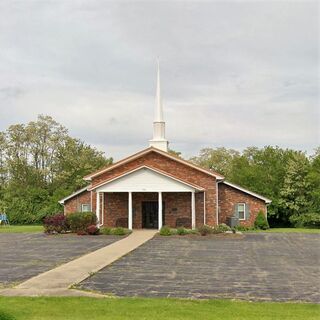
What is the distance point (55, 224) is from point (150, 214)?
24.4ft

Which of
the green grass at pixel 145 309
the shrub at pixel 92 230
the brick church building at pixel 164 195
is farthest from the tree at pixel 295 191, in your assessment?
the green grass at pixel 145 309

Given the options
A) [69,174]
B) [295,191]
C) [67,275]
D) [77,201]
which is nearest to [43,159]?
[69,174]

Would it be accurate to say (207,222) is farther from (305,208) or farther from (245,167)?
(245,167)

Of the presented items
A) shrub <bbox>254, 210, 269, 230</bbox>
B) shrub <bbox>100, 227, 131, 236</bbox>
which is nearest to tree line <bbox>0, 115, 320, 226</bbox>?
shrub <bbox>254, 210, 269, 230</bbox>

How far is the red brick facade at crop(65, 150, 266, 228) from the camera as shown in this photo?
33.5m

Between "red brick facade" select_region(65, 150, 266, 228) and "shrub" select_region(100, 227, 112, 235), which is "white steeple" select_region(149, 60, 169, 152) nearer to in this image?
"red brick facade" select_region(65, 150, 266, 228)

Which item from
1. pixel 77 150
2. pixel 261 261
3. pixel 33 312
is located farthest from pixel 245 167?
pixel 33 312

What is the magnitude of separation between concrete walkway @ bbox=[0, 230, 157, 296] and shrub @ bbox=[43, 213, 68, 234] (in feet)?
35.0

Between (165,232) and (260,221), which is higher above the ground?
(260,221)

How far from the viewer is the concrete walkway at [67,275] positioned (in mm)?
11009

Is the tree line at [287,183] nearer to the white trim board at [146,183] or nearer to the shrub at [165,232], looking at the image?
the white trim board at [146,183]

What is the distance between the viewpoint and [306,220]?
134ft

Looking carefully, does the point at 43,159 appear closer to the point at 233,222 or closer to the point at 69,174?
the point at 69,174

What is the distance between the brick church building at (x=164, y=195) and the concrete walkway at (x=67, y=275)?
1158cm
